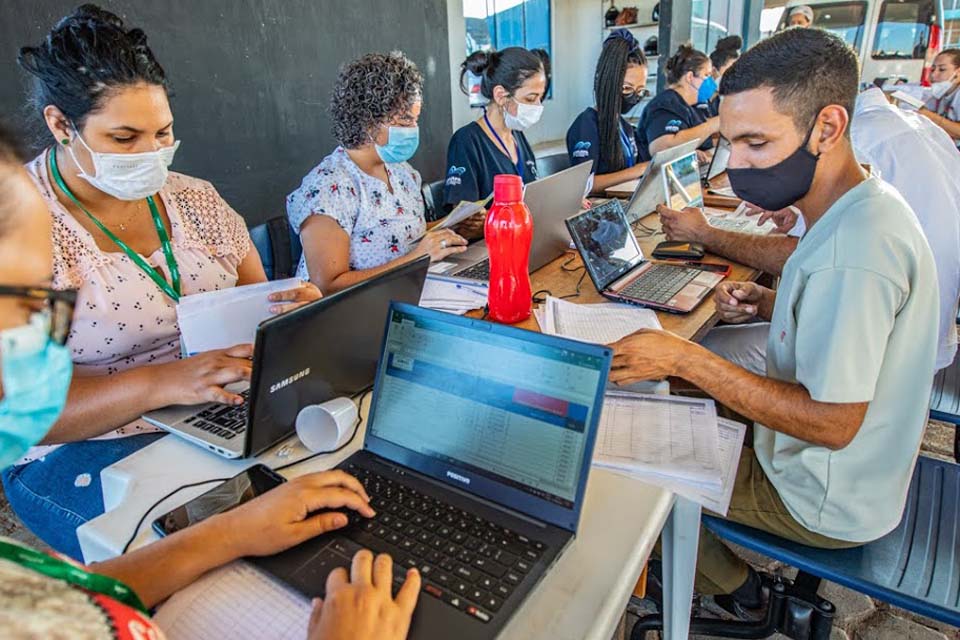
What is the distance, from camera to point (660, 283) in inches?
63.9

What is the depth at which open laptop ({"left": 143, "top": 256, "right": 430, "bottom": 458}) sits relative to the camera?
860 millimetres

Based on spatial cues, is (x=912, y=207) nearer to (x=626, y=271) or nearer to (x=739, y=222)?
(x=739, y=222)

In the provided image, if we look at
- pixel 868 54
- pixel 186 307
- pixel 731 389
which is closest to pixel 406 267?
pixel 186 307

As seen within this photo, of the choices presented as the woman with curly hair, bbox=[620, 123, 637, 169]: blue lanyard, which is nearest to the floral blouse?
the woman with curly hair

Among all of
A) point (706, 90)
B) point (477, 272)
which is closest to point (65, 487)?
point (477, 272)

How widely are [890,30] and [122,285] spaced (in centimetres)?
789

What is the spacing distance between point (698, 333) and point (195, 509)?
106 cm

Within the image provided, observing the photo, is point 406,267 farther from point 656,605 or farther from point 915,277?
point 656,605

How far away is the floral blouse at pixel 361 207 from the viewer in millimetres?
1812

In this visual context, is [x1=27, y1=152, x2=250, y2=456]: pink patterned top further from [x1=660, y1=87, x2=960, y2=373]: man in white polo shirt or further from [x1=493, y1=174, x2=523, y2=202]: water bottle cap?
[x1=660, y1=87, x2=960, y2=373]: man in white polo shirt

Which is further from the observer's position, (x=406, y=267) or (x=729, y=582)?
(x=729, y=582)

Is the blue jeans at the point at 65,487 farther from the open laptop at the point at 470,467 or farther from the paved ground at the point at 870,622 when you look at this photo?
the paved ground at the point at 870,622

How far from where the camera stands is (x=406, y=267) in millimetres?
1074

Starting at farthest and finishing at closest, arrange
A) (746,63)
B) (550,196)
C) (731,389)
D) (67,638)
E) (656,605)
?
(550,196), (656,605), (746,63), (731,389), (67,638)
